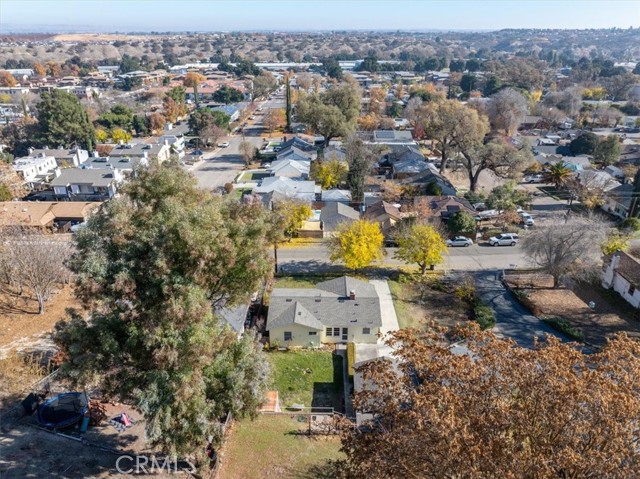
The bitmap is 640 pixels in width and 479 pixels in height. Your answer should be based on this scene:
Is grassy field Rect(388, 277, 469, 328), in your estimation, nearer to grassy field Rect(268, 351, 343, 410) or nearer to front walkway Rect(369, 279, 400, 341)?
front walkway Rect(369, 279, 400, 341)

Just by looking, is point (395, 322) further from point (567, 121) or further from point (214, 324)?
point (567, 121)

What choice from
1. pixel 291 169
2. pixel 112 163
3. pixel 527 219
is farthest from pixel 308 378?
pixel 112 163

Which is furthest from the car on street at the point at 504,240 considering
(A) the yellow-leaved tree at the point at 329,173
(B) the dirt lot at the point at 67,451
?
(B) the dirt lot at the point at 67,451

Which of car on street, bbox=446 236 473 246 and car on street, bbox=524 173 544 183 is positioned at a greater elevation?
car on street, bbox=524 173 544 183

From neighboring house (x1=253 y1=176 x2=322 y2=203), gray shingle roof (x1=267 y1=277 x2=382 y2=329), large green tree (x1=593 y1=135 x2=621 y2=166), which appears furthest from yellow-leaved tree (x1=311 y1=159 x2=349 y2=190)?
large green tree (x1=593 y1=135 x2=621 y2=166)

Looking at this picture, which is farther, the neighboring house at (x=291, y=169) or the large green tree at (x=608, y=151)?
the large green tree at (x=608, y=151)

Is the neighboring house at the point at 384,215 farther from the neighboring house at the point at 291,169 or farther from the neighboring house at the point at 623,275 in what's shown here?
the neighboring house at the point at 623,275

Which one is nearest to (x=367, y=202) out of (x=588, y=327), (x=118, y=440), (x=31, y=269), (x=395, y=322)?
(x=395, y=322)
